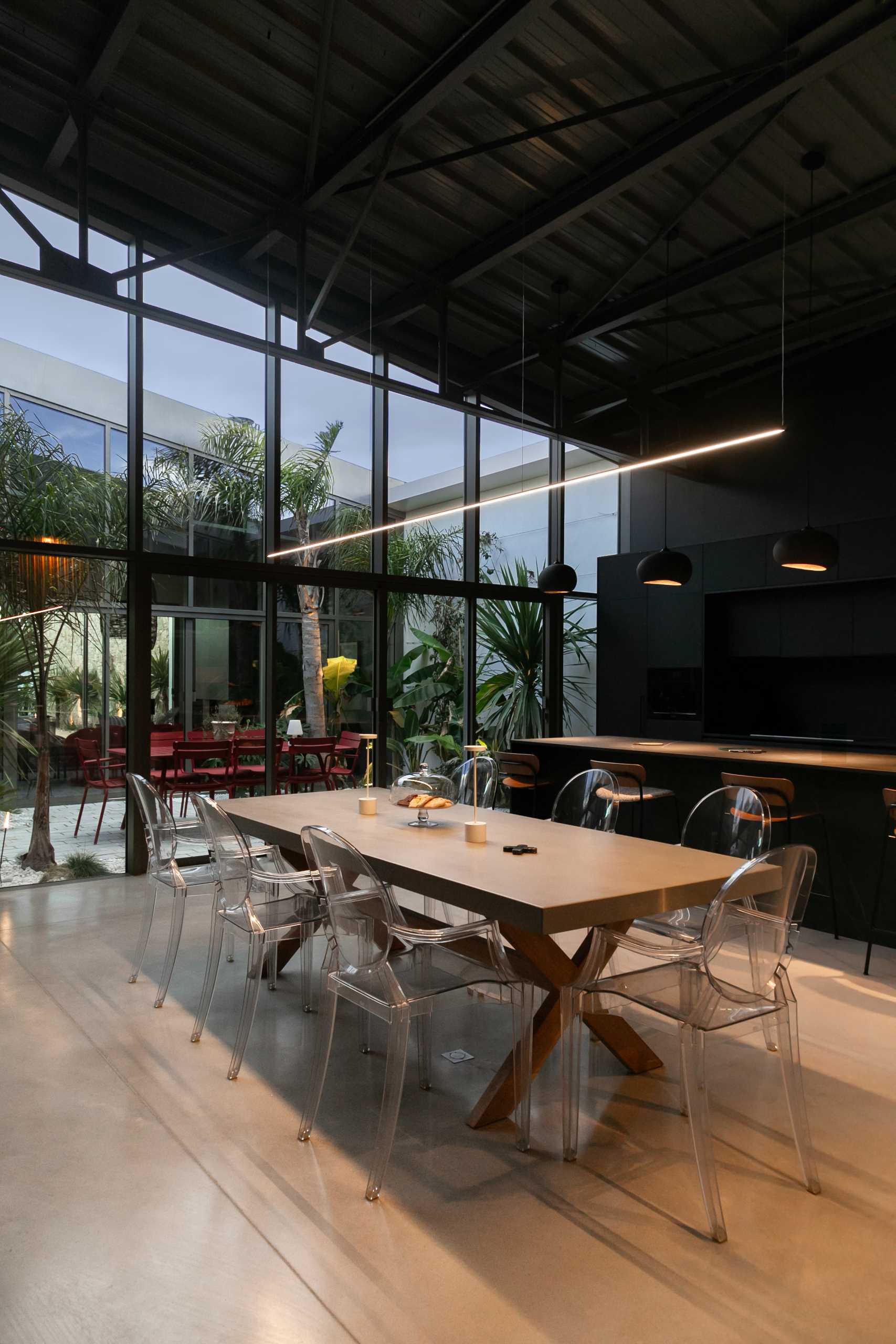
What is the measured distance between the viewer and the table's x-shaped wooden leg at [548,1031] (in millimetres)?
2834

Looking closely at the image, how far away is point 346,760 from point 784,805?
3.55 meters

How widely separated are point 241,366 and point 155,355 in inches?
26.5

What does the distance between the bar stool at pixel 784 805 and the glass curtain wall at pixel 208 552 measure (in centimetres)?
202

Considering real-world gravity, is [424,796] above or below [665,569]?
below

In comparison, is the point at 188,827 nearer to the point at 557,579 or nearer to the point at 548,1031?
the point at 548,1031

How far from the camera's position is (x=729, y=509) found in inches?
324

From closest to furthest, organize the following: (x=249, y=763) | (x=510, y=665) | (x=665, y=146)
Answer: (x=665, y=146) < (x=249, y=763) < (x=510, y=665)

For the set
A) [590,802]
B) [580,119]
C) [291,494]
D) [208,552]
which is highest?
[580,119]

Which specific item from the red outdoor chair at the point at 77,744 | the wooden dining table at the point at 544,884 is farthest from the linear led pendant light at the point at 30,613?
the wooden dining table at the point at 544,884

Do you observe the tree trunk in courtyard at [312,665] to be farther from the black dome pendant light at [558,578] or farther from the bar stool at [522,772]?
the black dome pendant light at [558,578]

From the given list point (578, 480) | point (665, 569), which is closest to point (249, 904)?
point (578, 480)

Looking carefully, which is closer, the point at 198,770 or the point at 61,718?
the point at 61,718

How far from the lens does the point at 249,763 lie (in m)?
6.73

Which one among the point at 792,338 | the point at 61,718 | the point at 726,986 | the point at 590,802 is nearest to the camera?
the point at 726,986
